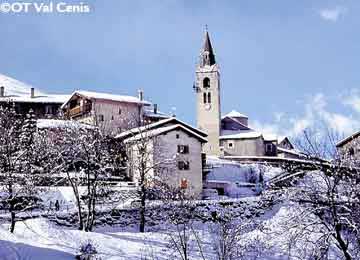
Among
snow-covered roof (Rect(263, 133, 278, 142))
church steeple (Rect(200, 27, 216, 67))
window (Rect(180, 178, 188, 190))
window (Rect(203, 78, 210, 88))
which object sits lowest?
window (Rect(180, 178, 188, 190))

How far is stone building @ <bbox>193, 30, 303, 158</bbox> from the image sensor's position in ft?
210

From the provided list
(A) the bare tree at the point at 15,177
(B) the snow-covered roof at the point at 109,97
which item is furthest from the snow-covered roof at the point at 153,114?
(A) the bare tree at the point at 15,177

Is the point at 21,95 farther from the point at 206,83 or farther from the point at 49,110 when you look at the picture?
the point at 206,83

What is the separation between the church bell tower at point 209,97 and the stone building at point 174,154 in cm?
1975

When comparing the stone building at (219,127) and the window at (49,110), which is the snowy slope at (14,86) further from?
the stone building at (219,127)

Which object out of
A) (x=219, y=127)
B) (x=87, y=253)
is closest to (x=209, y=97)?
(x=219, y=127)

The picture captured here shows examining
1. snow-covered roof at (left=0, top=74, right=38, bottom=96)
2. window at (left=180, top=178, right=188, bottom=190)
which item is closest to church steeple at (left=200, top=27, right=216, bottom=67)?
snow-covered roof at (left=0, top=74, right=38, bottom=96)

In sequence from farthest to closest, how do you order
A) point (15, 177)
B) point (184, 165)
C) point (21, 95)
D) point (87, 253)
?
1. point (21, 95)
2. point (184, 165)
3. point (15, 177)
4. point (87, 253)

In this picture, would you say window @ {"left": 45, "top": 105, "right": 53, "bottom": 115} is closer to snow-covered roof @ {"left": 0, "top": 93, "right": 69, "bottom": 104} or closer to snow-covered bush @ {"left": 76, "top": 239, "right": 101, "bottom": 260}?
snow-covered roof @ {"left": 0, "top": 93, "right": 69, "bottom": 104}

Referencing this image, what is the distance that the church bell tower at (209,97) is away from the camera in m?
67.0

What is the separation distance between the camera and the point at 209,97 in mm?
71688

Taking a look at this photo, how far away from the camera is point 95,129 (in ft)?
125

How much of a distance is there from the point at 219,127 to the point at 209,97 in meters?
5.38

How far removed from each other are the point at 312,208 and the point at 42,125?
3208 centimetres
